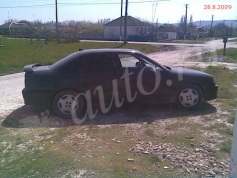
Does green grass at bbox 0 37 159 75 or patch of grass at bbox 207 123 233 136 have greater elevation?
green grass at bbox 0 37 159 75

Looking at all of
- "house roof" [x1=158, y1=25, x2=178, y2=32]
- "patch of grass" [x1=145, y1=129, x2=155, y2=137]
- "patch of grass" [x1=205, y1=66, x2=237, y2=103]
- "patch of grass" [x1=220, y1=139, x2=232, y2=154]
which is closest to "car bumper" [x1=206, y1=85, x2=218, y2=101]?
"patch of grass" [x1=205, y1=66, x2=237, y2=103]

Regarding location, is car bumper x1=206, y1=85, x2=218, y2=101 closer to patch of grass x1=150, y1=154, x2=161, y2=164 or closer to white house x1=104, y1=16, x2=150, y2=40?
patch of grass x1=150, y1=154, x2=161, y2=164

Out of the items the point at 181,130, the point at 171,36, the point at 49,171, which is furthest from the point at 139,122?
the point at 171,36

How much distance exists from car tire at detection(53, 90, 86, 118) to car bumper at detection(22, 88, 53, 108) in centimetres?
15

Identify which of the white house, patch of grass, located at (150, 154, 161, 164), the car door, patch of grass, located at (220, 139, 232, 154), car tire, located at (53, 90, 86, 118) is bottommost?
patch of grass, located at (150, 154, 161, 164)

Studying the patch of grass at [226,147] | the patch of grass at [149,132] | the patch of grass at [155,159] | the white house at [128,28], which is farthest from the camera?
the white house at [128,28]

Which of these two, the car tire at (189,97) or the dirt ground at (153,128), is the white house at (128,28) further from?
the dirt ground at (153,128)

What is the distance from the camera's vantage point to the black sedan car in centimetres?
555

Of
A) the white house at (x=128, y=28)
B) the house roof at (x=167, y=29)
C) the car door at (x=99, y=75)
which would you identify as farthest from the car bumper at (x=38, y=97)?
the house roof at (x=167, y=29)

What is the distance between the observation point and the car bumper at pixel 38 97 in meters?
5.55

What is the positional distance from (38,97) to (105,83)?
4.94 ft

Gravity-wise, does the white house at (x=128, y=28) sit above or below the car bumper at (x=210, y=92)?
above

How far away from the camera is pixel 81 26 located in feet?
207

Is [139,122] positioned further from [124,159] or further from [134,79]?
[124,159]
